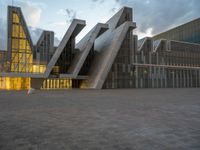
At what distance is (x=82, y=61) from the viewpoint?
37656mm

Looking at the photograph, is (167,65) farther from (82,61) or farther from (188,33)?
(188,33)

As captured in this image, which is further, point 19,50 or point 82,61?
point 19,50

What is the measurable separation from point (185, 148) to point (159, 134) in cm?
100

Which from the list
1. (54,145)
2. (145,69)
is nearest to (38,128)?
(54,145)

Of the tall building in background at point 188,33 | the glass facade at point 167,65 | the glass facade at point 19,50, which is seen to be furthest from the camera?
the tall building in background at point 188,33

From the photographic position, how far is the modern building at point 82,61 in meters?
37.5

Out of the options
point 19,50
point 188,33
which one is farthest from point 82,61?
point 188,33

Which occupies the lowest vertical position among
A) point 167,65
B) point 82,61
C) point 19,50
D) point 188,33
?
point 82,61

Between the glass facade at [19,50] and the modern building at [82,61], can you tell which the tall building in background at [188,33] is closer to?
the modern building at [82,61]

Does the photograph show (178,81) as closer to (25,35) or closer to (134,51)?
(134,51)

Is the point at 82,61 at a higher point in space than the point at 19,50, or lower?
lower

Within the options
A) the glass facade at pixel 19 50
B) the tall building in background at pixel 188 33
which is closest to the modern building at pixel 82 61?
the glass facade at pixel 19 50

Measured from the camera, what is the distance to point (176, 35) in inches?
3184

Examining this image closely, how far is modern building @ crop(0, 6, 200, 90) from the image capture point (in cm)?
3750
